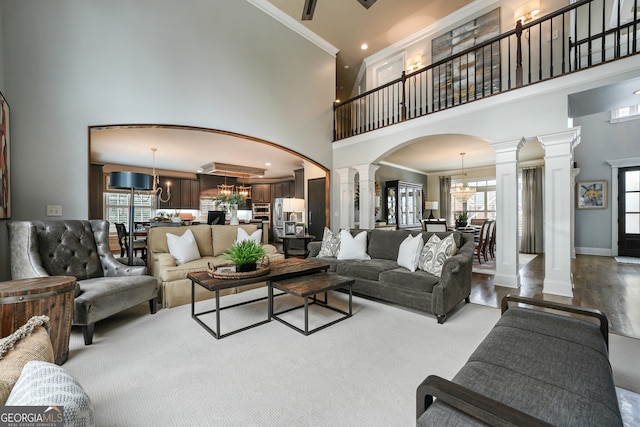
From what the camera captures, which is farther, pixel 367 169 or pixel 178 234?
pixel 367 169

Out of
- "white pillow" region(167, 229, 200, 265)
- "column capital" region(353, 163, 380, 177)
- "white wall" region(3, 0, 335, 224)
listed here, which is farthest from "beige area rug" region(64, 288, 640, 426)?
"column capital" region(353, 163, 380, 177)

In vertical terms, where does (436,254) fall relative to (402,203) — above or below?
below

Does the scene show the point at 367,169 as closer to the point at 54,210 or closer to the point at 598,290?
the point at 598,290

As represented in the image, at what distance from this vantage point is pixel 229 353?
2.18 m

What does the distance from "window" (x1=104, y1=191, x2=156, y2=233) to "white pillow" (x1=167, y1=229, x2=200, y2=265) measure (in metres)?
4.97

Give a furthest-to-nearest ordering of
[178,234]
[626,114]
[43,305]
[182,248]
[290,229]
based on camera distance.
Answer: [626,114]
[290,229]
[178,234]
[182,248]
[43,305]

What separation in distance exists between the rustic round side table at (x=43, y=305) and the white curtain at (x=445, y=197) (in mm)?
10119

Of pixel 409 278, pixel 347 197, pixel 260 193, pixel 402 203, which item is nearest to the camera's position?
pixel 409 278

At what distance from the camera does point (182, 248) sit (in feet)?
12.3

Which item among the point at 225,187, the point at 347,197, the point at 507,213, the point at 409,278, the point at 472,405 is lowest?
the point at 409,278

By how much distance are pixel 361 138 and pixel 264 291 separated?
3.91 metres

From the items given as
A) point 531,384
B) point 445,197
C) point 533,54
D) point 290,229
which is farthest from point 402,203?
point 531,384

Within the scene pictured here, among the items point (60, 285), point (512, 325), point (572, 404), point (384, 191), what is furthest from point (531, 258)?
point (60, 285)

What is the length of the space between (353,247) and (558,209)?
9.18 ft
